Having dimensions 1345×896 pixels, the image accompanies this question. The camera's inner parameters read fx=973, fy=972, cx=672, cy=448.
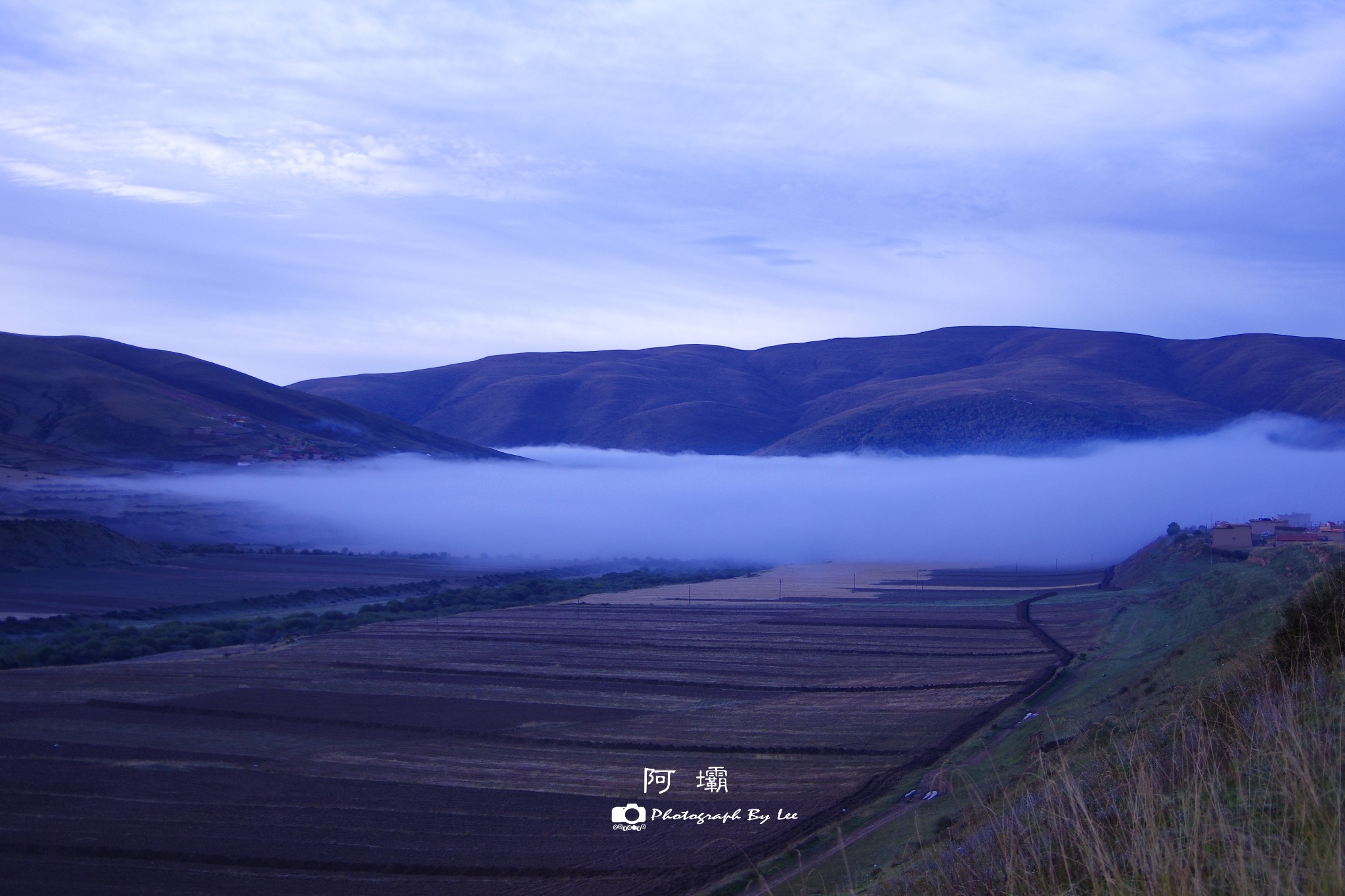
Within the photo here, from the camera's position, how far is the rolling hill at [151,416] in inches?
4112

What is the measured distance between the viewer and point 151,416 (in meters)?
115

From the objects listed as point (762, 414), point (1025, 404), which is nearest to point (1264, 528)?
point (1025, 404)

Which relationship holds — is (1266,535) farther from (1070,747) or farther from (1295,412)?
(1295,412)

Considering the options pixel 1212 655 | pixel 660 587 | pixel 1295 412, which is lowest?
pixel 660 587

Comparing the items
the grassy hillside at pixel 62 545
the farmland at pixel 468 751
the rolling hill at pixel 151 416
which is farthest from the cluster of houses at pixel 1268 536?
the rolling hill at pixel 151 416

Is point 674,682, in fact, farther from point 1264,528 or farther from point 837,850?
point 1264,528

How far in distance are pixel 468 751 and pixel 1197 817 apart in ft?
52.9

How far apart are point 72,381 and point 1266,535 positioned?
124990mm

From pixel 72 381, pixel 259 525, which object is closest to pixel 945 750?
pixel 259 525

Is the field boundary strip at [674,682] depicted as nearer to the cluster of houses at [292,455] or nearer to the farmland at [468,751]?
the farmland at [468,751]

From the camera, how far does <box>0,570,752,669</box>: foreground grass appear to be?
33.7 m

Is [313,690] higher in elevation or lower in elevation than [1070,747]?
lower

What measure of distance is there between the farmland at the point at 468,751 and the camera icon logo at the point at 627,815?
0.14 meters

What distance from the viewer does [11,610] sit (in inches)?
1759
